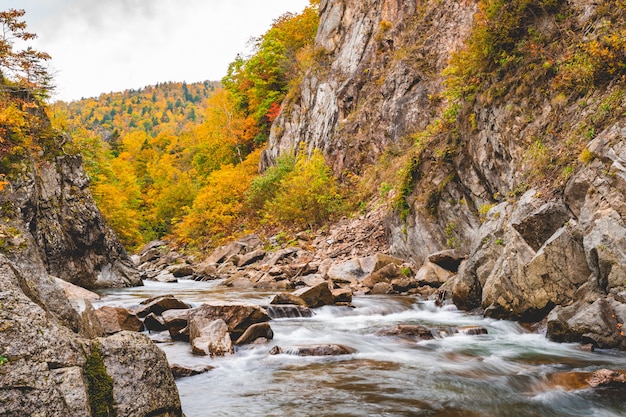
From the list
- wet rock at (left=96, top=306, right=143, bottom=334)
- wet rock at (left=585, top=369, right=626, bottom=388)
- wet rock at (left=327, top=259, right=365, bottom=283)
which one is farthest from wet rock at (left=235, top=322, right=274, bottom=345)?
wet rock at (left=327, top=259, right=365, bottom=283)

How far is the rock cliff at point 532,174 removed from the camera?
767cm

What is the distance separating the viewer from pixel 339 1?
33.5 metres

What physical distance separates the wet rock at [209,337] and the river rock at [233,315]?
12 centimetres

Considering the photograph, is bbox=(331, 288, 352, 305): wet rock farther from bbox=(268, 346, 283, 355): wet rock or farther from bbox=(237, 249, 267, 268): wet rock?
bbox=(237, 249, 267, 268): wet rock

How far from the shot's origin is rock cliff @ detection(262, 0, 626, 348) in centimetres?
767

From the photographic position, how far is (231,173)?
3353 centimetres

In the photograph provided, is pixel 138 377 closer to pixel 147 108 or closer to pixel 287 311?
pixel 287 311

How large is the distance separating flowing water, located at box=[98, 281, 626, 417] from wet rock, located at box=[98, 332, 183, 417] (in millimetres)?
1878

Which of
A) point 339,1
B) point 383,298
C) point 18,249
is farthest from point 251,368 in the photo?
point 339,1

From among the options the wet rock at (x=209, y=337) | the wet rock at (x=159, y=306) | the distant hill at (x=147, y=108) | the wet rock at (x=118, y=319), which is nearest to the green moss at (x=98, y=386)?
the wet rock at (x=209, y=337)

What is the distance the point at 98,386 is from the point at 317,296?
8.97m

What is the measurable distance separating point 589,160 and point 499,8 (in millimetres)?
6431

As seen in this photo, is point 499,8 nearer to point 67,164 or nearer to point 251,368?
point 251,368

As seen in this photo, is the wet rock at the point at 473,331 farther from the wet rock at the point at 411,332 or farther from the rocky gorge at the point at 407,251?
the wet rock at the point at 411,332
